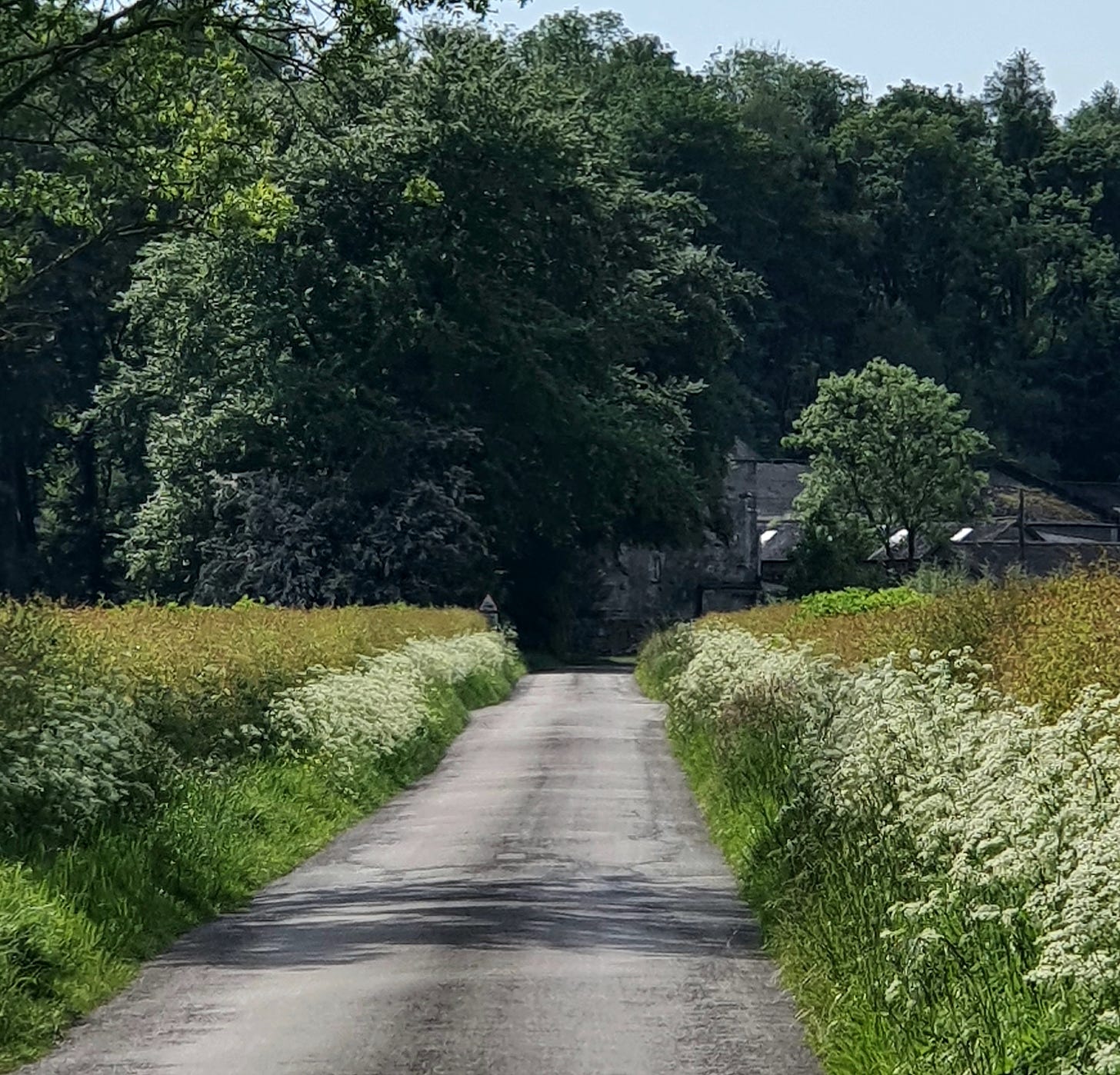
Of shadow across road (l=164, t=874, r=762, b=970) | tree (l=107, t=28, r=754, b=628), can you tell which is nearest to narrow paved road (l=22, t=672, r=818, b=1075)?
shadow across road (l=164, t=874, r=762, b=970)

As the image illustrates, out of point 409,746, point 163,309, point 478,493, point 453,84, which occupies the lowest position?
point 409,746

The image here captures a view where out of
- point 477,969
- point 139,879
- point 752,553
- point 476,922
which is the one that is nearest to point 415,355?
point 752,553

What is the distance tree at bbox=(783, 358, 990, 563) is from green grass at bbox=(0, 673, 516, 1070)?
6064 cm

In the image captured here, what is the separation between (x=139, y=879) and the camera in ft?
A: 49.4

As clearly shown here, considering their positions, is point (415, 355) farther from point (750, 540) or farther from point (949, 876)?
point (949, 876)

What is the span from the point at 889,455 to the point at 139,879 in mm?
70039

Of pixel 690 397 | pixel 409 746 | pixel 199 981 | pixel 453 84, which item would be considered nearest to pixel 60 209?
pixel 409 746

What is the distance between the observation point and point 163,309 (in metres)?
69.8

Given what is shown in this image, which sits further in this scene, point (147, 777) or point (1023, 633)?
point (1023, 633)

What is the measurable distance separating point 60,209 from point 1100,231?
4464 inches

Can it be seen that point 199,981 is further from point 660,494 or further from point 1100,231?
point 1100,231

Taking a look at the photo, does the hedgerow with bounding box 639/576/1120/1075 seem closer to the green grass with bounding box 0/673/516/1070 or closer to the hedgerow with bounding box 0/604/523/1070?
the green grass with bounding box 0/673/516/1070

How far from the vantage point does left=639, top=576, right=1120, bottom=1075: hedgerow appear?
7.65m

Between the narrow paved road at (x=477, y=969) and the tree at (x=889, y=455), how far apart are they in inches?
2401
